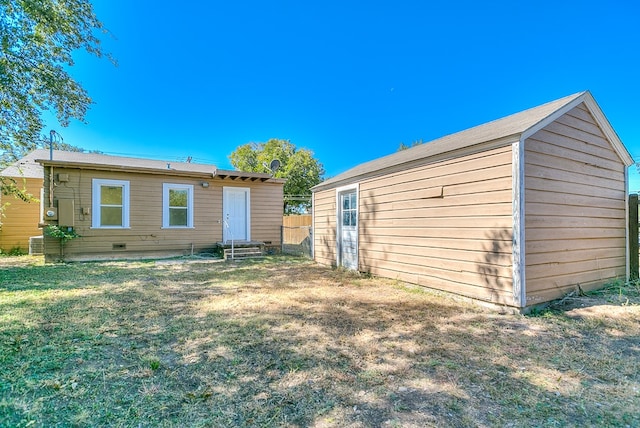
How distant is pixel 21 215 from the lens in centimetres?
1084

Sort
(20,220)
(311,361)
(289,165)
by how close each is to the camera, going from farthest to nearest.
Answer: (289,165)
(20,220)
(311,361)

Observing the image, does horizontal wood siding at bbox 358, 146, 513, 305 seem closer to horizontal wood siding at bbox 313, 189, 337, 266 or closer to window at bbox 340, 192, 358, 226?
window at bbox 340, 192, 358, 226

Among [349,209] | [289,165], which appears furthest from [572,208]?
[289,165]

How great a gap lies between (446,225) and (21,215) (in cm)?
1475

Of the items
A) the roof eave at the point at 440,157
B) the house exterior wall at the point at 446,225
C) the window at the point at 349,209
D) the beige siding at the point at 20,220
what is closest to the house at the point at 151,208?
the beige siding at the point at 20,220

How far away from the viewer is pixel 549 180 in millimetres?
4109

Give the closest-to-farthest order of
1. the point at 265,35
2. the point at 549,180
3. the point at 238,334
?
the point at 238,334 → the point at 549,180 → the point at 265,35

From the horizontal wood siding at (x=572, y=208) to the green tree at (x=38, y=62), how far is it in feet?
27.2

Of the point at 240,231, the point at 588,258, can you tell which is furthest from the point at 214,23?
the point at 588,258

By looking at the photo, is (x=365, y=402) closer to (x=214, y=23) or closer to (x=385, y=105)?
(x=214, y=23)

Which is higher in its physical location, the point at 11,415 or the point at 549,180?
the point at 549,180

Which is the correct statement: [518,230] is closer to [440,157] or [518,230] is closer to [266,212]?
[440,157]

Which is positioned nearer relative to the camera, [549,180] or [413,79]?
[549,180]

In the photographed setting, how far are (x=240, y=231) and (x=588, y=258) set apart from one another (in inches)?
367
